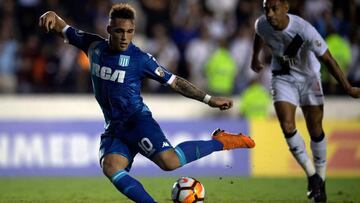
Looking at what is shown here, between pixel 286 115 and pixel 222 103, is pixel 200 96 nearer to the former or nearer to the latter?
pixel 222 103

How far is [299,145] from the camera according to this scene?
1078 cm

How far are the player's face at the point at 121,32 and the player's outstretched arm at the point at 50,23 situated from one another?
78 cm

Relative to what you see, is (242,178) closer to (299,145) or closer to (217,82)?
(217,82)

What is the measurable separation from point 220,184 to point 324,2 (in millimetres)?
7388

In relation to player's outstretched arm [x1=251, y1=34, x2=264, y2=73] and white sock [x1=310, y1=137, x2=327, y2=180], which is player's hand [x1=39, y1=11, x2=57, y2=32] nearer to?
player's outstretched arm [x1=251, y1=34, x2=264, y2=73]

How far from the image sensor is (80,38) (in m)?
9.52

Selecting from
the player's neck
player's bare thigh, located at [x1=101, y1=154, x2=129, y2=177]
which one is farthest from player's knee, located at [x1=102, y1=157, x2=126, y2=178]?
the player's neck

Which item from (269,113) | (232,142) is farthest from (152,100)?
(232,142)

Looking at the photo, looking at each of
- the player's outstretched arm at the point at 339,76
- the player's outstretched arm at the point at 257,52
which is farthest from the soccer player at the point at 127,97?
the player's outstretched arm at the point at 257,52

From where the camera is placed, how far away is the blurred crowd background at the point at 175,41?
17.6 meters

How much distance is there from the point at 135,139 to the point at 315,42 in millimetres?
2913

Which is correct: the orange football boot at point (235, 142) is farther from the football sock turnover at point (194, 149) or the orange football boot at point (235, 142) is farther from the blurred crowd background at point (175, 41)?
the blurred crowd background at point (175, 41)

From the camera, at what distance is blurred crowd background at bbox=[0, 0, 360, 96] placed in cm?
1762

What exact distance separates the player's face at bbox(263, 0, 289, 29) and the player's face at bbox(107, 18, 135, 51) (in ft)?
7.38
